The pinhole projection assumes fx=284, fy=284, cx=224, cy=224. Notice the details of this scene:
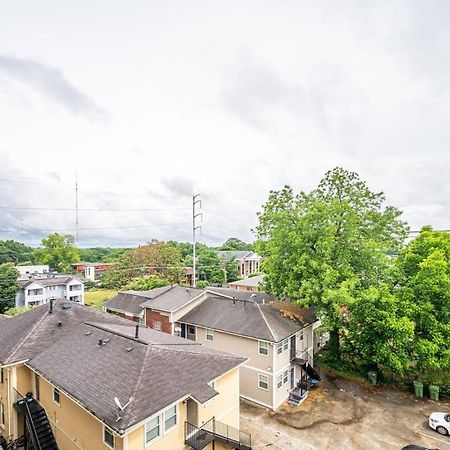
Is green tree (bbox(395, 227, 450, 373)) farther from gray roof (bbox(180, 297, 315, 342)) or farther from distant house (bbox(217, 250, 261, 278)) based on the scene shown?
distant house (bbox(217, 250, 261, 278))

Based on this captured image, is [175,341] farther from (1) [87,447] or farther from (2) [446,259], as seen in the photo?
(2) [446,259]

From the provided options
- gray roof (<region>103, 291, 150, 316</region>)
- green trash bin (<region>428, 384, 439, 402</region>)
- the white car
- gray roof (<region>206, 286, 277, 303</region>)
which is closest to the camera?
the white car

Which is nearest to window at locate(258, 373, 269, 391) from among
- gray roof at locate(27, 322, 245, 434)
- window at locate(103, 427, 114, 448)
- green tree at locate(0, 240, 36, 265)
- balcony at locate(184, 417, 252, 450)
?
balcony at locate(184, 417, 252, 450)

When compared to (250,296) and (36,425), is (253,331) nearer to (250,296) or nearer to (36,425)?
(36,425)

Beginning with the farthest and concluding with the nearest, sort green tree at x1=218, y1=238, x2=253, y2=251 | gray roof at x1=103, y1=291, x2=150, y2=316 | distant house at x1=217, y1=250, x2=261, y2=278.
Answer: green tree at x1=218, y1=238, x2=253, y2=251 < distant house at x1=217, y1=250, x2=261, y2=278 < gray roof at x1=103, y1=291, x2=150, y2=316

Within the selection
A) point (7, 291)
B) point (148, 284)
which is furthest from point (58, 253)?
point (148, 284)

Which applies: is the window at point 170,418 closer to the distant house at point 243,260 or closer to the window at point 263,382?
the window at point 263,382

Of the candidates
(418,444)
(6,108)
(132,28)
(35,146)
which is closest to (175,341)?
(418,444)
